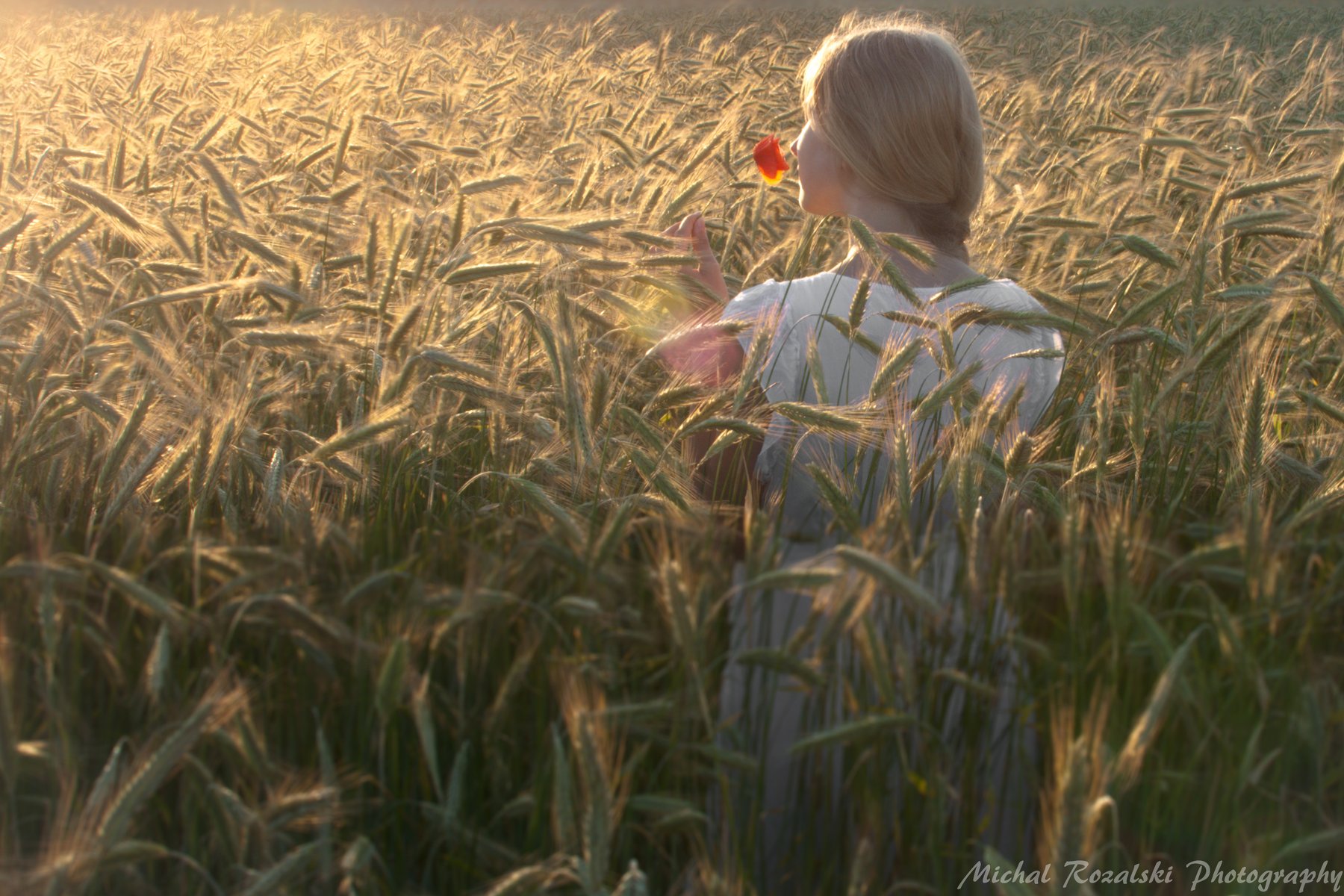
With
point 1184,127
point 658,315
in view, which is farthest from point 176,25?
point 658,315

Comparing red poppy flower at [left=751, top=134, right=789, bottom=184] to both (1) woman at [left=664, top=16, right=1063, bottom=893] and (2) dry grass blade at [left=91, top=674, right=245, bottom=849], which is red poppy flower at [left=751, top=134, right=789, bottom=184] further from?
(2) dry grass blade at [left=91, top=674, right=245, bottom=849]

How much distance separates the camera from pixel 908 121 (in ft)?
8.18

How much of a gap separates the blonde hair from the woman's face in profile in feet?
0.08

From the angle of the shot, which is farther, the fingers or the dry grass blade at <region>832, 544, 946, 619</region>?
the fingers

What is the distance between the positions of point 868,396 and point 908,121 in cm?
103

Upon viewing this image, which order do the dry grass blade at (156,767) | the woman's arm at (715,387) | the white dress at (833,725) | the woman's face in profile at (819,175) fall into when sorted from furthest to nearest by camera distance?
1. the woman's face in profile at (819,175)
2. the woman's arm at (715,387)
3. the white dress at (833,725)
4. the dry grass blade at (156,767)

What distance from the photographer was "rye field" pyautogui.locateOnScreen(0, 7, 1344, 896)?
3.91 feet

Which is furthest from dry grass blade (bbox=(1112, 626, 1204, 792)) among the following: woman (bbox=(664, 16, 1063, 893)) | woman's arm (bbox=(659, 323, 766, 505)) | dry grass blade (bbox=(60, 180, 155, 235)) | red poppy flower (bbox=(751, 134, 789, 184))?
dry grass blade (bbox=(60, 180, 155, 235))

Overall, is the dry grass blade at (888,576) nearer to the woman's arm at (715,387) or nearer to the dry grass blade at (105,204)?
the woman's arm at (715,387)

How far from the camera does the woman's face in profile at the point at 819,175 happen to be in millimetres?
2596

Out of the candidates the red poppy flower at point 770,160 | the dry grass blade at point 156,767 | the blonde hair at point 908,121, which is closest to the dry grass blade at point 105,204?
the red poppy flower at point 770,160

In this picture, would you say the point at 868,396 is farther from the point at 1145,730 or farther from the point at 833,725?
the point at 1145,730

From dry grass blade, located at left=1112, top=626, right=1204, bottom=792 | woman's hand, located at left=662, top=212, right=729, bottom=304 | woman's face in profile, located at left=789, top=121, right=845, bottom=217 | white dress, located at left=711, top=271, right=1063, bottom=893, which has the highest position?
woman's face in profile, located at left=789, top=121, right=845, bottom=217

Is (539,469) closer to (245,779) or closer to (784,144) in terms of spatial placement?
(245,779)
